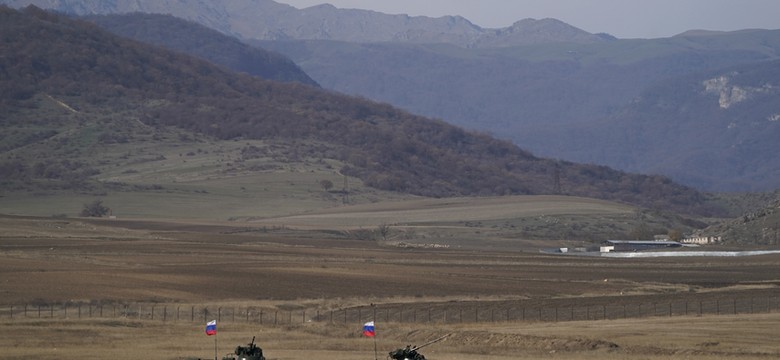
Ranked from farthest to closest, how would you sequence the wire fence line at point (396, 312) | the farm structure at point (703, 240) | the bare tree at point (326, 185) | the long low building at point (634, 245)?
the bare tree at point (326, 185) → the farm structure at point (703, 240) → the long low building at point (634, 245) → the wire fence line at point (396, 312)

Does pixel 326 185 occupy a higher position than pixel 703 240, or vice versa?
pixel 326 185

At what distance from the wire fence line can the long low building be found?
6320 centimetres

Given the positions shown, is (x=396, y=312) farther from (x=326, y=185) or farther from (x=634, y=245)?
(x=326, y=185)

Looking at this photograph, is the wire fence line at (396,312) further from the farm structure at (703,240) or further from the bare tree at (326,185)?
the bare tree at (326,185)

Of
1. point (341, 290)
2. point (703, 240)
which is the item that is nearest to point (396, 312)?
point (341, 290)

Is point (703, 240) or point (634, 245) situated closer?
point (634, 245)

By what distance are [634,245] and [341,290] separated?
2548 inches

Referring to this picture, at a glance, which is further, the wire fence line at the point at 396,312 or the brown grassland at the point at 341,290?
the wire fence line at the point at 396,312

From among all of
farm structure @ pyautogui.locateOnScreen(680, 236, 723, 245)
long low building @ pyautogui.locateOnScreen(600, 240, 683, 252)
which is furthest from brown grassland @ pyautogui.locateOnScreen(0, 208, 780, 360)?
farm structure @ pyautogui.locateOnScreen(680, 236, 723, 245)

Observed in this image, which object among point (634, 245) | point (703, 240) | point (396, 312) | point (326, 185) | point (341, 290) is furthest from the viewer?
point (326, 185)

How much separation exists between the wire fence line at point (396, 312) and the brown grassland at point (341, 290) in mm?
1190

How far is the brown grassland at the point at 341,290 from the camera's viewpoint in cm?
4850

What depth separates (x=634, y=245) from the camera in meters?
133

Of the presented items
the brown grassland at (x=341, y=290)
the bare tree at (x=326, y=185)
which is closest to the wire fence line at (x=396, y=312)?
the brown grassland at (x=341, y=290)
